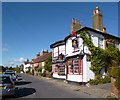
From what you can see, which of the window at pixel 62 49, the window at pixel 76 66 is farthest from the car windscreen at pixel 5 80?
the window at pixel 62 49

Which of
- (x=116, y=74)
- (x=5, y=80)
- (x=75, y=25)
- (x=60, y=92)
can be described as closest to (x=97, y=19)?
(x=75, y=25)

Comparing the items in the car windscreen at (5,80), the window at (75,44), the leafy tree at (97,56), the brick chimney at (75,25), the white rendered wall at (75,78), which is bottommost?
the white rendered wall at (75,78)

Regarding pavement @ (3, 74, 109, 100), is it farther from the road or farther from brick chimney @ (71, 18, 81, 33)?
brick chimney @ (71, 18, 81, 33)

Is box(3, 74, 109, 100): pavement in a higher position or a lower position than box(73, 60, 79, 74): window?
lower

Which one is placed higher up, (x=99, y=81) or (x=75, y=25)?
(x=75, y=25)

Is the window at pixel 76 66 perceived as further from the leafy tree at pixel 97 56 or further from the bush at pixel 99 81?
the bush at pixel 99 81

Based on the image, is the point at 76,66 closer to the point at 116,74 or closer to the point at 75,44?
the point at 75,44

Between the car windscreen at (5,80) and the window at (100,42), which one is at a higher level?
the window at (100,42)

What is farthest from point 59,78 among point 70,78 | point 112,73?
point 112,73

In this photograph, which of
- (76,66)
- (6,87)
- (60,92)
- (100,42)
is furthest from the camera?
(100,42)

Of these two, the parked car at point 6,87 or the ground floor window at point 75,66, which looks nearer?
the parked car at point 6,87

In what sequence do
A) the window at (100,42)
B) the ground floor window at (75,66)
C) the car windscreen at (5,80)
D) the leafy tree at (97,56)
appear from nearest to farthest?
the car windscreen at (5,80)
the leafy tree at (97,56)
the ground floor window at (75,66)
the window at (100,42)

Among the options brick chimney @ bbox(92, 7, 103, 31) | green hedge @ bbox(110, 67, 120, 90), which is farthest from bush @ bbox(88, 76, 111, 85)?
brick chimney @ bbox(92, 7, 103, 31)

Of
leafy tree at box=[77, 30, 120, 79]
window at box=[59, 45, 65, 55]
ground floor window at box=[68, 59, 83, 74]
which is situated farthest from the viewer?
window at box=[59, 45, 65, 55]
